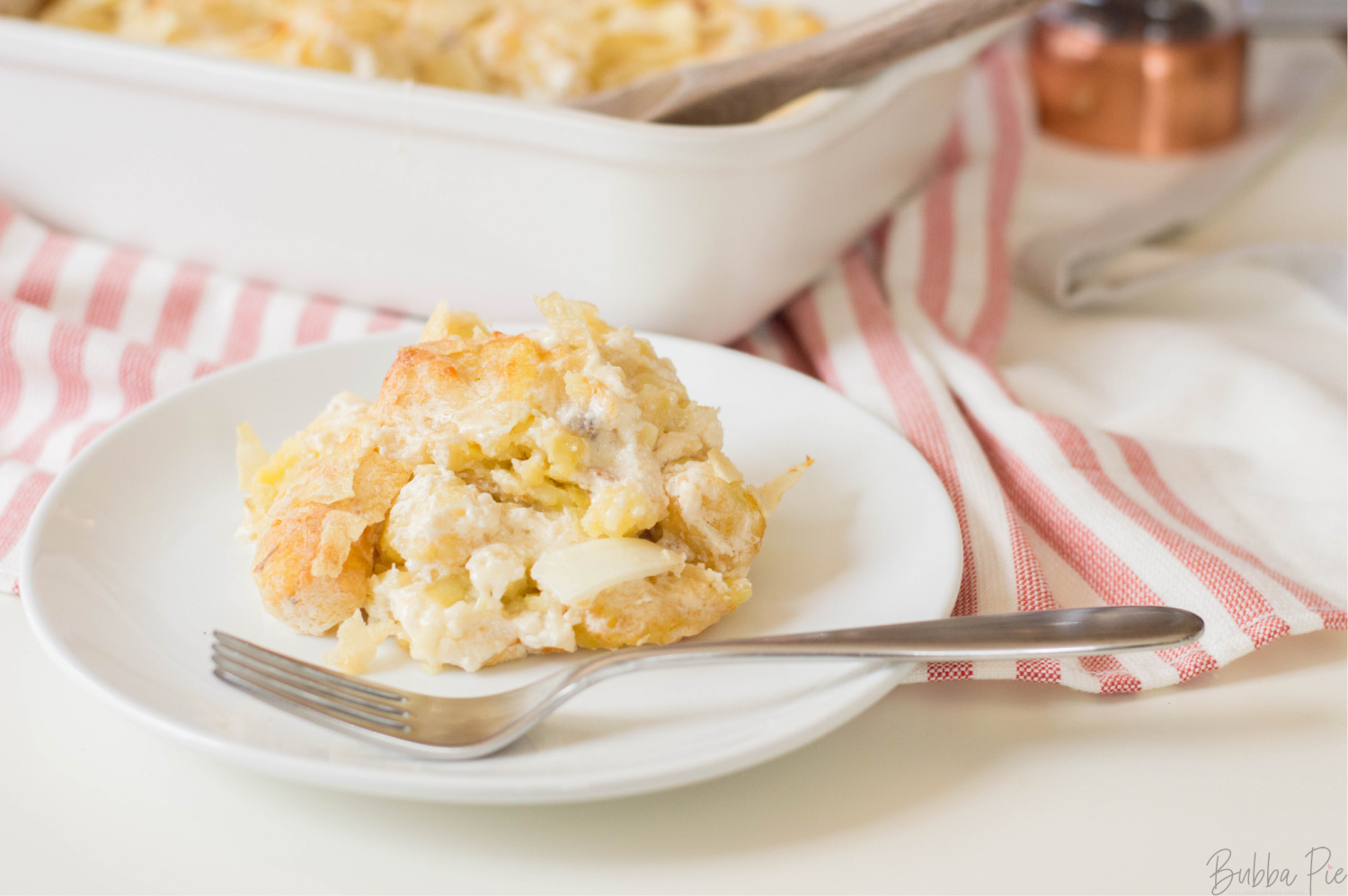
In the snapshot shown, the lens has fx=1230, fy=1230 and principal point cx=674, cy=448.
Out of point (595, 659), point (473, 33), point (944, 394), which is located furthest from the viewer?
point (473, 33)

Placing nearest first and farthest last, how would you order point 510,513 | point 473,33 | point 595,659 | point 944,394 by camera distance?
point 595,659
point 510,513
point 944,394
point 473,33

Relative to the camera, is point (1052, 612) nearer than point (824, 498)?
Yes

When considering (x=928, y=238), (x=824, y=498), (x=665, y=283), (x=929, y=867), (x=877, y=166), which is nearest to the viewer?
(x=929, y=867)

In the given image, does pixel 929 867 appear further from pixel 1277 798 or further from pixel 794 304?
pixel 794 304

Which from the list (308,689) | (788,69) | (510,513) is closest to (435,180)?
(788,69)

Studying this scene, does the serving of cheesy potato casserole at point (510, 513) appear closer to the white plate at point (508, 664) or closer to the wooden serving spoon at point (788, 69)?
the white plate at point (508, 664)

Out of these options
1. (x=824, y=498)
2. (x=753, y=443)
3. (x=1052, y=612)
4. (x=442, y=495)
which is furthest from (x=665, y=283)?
(x=1052, y=612)

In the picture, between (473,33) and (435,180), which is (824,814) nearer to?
(435,180)
